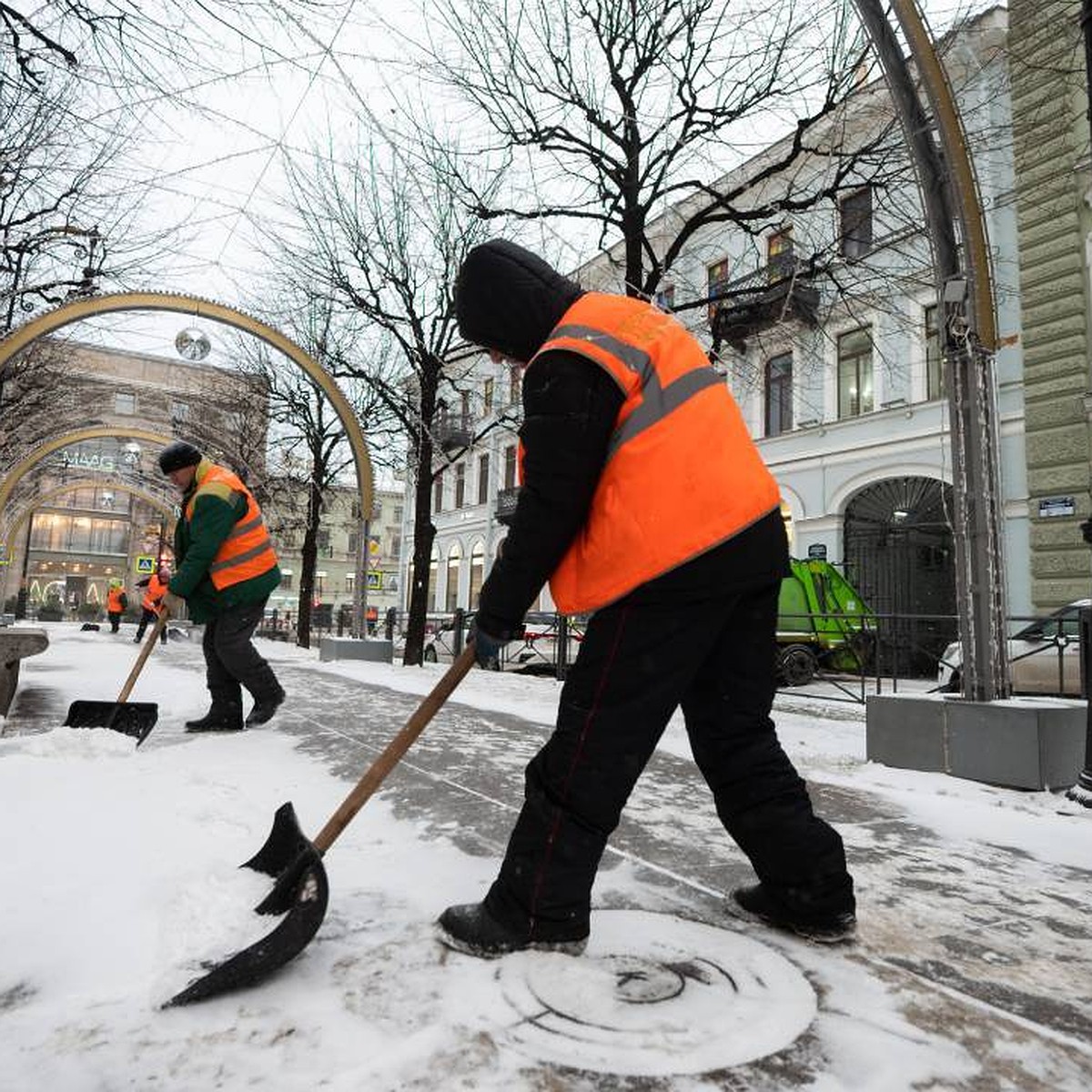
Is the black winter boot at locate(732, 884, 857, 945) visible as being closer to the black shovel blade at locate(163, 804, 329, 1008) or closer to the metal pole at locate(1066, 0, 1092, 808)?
the black shovel blade at locate(163, 804, 329, 1008)

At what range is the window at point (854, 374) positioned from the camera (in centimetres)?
1645

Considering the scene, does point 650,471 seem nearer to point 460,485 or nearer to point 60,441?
point 60,441

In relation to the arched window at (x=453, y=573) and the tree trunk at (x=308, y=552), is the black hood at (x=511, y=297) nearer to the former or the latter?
the tree trunk at (x=308, y=552)

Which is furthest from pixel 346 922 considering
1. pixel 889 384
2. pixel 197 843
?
pixel 889 384

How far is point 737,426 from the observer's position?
185 cm

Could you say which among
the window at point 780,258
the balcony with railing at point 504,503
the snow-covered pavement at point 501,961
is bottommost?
the snow-covered pavement at point 501,961

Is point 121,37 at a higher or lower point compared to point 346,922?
higher

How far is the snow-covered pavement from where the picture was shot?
1264 millimetres

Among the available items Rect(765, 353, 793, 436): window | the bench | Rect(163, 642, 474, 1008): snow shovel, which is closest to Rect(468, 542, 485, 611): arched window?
Rect(765, 353, 793, 436): window

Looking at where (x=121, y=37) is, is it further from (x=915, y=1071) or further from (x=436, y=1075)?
(x=915, y=1071)

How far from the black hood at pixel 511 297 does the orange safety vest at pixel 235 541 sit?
2.97m

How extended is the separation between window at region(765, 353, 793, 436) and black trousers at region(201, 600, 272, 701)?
15.6 metres

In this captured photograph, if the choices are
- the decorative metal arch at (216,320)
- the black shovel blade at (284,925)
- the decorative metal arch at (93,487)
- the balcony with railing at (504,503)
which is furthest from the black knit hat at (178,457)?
the balcony with railing at (504,503)

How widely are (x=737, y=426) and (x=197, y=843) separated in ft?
6.67
